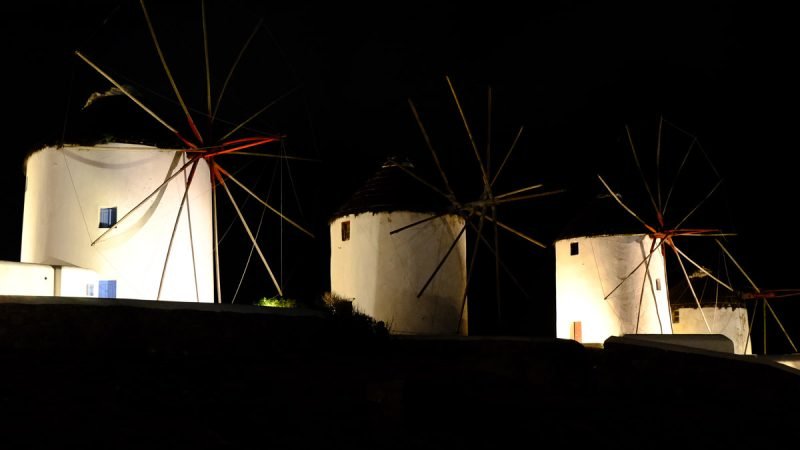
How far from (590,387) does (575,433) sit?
511 cm

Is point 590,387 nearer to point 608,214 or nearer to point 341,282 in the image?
point 341,282

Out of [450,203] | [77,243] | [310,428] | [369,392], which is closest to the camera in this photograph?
[310,428]

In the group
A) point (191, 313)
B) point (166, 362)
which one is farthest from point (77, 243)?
point (166, 362)

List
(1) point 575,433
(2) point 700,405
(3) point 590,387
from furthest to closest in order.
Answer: (3) point 590,387
(2) point 700,405
(1) point 575,433

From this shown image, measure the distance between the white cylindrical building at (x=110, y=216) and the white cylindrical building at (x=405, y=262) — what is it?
183 inches

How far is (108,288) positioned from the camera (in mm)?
16922

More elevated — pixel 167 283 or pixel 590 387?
pixel 167 283

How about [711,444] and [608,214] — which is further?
[608,214]

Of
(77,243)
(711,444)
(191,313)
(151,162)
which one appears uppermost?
(151,162)

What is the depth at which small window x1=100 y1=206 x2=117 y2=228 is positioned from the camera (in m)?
17.2

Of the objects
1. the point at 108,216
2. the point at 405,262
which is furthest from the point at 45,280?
the point at 405,262

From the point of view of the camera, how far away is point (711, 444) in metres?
10.0

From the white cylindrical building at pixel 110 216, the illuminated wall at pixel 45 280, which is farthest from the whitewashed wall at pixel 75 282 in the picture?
the white cylindrical building at pixel 110 216

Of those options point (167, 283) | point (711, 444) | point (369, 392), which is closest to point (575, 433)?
point (711, 444)
